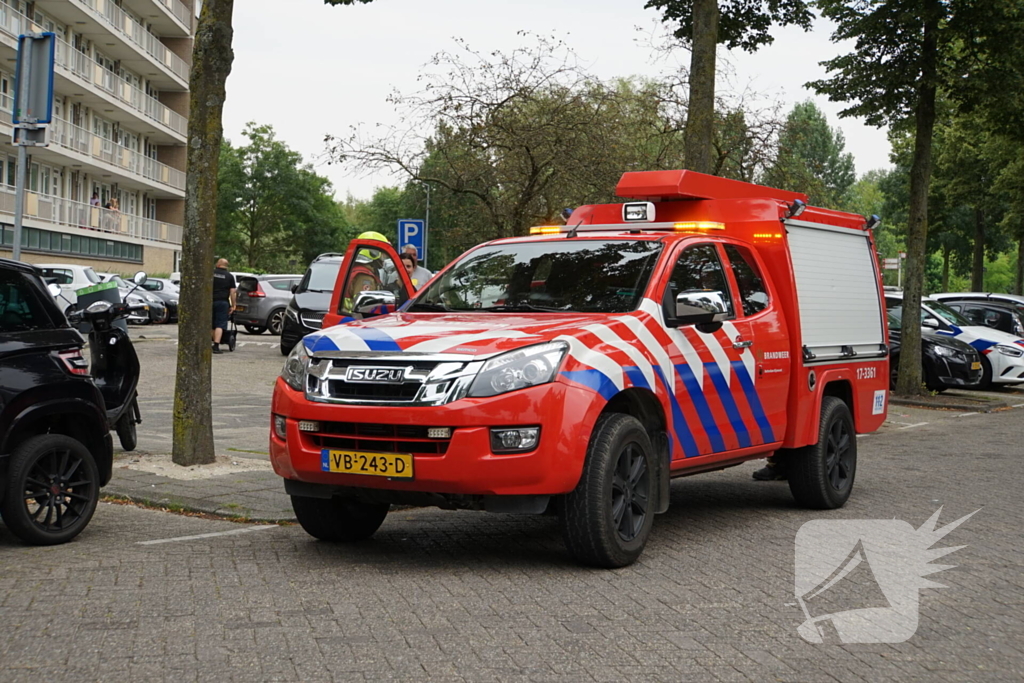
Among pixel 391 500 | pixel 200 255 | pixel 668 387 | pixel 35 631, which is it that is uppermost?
pixel 200 255

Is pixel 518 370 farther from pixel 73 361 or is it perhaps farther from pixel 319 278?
pixel 319 278

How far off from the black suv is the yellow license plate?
1632 millimetres

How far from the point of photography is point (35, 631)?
493 cm

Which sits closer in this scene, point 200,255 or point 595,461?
point 595,461

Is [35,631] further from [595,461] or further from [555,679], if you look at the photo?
[595,461]

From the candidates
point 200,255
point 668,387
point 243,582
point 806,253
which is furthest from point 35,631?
point 806,253

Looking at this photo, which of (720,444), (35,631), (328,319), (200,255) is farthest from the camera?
(328,319)

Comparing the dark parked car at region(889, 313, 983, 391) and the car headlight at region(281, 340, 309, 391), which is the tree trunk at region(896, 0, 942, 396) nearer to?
the dark parked car at region(889, 313, 983, 391)

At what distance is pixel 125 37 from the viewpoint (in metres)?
53.8

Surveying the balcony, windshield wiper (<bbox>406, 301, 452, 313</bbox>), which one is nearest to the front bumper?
windshield wiper (<bbox>406, 301, 452, 313</bbox>)

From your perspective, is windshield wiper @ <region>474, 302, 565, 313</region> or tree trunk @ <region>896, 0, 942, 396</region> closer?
windshield wiper @ <region>474, 302, 565, 313</region>

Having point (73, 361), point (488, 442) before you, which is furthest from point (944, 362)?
point (73, 361)

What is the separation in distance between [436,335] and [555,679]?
227 cm

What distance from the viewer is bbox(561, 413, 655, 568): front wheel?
608 cm
